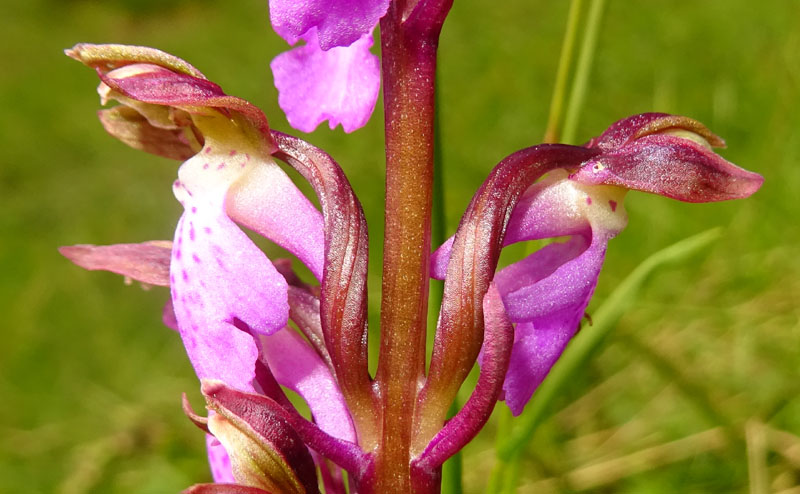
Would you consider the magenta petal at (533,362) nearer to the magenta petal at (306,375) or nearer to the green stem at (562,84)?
the magenta petal at (306,375)

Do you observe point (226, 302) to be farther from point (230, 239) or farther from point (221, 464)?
point (221, 464)

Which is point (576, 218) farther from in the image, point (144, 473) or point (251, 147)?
point (144, 473)

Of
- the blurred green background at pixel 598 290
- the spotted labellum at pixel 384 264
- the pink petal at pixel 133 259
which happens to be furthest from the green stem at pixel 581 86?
the pink petal at pixel 133 259

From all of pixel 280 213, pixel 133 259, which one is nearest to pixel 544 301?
pixel 280 213

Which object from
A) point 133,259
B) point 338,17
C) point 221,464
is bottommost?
point 221,464

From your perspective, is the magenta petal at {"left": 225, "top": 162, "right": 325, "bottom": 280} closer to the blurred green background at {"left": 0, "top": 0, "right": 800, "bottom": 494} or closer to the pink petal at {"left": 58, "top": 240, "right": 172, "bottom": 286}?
the pink petal at {"left": 58, "top": 240, "right": 172, "bottom": 286}

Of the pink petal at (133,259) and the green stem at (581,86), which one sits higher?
the green stem at (581,86)

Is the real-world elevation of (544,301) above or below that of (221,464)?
above
